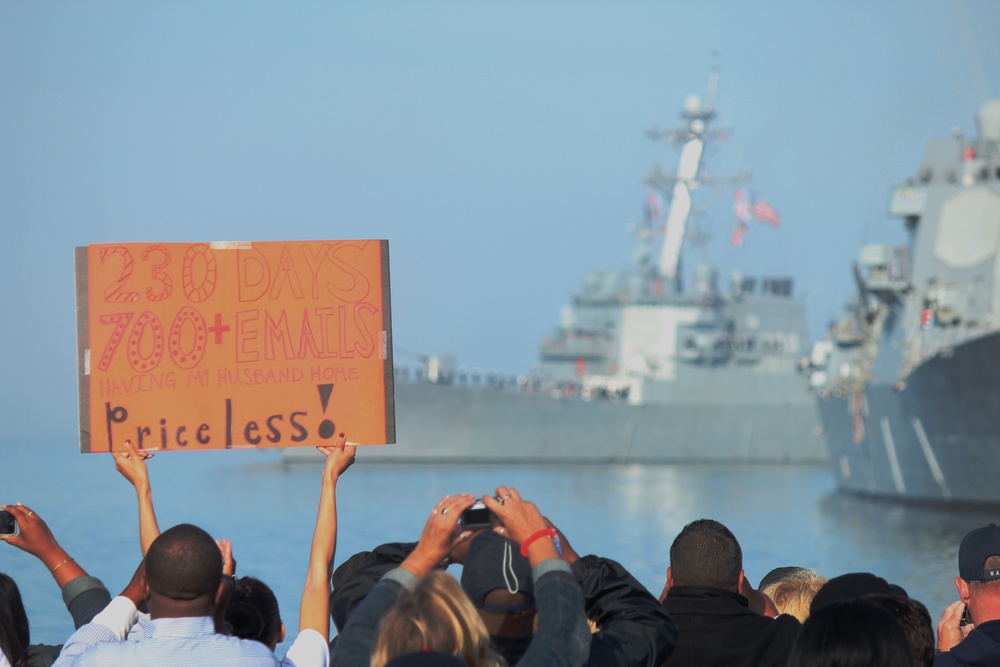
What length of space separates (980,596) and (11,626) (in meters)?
2.22

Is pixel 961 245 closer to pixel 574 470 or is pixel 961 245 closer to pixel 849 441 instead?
pixel 849 441

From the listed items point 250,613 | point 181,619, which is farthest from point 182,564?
point 250,613

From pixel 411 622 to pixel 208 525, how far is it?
2451cm

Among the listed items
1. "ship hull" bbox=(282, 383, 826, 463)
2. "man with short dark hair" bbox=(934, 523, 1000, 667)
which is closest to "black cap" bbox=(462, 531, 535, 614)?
"man with short dark hair" bbox=(934, 523, 1000, 667)

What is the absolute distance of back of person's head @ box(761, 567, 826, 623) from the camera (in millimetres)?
3803

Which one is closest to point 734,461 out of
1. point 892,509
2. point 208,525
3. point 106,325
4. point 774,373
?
point 774,373

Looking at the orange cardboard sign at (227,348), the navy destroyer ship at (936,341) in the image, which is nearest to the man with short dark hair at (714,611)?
the orange cardboard sign at (227,348)

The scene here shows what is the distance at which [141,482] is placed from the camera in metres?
3.54

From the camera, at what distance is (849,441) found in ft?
105

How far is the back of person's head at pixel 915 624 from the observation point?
2.74 metres

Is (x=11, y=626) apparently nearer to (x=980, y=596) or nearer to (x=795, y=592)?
(x=795, y=592)

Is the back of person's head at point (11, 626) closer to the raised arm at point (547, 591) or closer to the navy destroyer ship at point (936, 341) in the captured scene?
the raised arm at point (547, 591)

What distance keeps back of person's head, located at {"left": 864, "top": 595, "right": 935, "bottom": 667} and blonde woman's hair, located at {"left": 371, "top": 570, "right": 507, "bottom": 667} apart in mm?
889

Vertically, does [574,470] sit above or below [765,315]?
below
